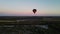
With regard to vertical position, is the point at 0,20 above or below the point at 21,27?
above

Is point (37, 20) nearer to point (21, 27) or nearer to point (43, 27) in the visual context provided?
point (43, 27)

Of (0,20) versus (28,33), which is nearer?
(0,20)

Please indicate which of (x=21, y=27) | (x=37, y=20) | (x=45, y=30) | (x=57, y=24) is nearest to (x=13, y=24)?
(x=21, y=27)

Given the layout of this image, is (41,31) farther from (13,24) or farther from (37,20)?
(13,24)

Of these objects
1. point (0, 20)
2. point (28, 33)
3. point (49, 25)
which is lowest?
point (28, 33)

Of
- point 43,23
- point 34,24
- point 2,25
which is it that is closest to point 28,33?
point 34,24

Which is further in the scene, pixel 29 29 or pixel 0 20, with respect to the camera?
pixel 29 29
